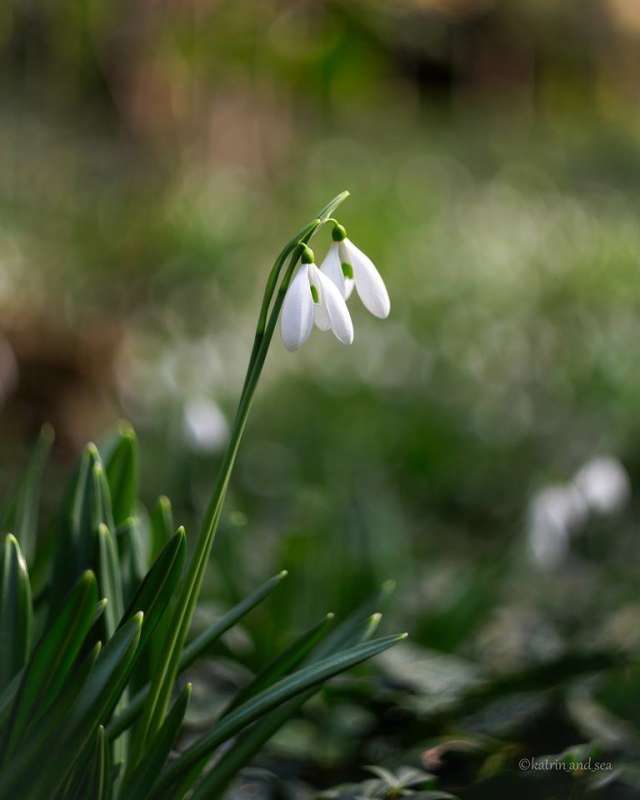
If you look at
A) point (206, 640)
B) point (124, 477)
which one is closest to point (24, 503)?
point (124, 477)

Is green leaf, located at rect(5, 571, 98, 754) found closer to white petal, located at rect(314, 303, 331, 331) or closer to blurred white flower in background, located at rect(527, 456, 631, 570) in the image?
white petal, located at rect(314, 303, 331, 331)

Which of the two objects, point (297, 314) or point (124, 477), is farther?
point (124, 477)

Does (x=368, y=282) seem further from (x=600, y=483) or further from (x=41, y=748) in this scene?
(x=600, y=483)

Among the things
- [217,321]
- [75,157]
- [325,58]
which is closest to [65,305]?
[217,321]

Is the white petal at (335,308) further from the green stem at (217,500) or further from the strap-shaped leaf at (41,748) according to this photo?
the strap-shaped leaf at (41,748)

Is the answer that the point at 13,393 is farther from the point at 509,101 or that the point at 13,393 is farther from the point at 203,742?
the point at 509,101
